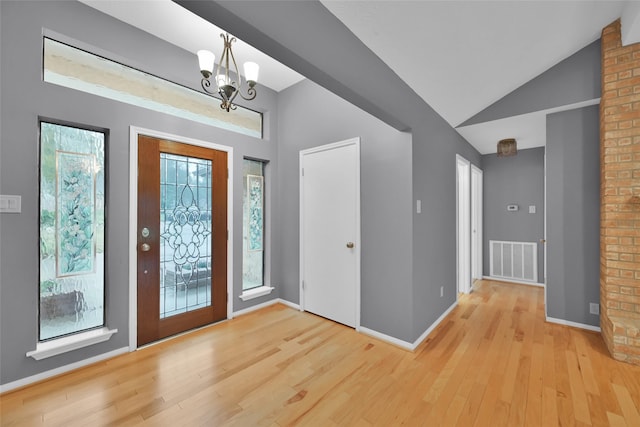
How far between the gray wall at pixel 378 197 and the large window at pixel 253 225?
78 cm

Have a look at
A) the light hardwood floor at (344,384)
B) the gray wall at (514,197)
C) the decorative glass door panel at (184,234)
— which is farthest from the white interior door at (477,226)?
the decorative glass door panel at (184,234)

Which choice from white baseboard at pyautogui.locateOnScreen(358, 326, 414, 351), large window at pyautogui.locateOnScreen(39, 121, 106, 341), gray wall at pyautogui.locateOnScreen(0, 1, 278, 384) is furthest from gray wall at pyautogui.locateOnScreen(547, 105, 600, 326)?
large window at pyautogui.locateOnScreen(39, 121, 106, 341)

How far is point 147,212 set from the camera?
2637 mm

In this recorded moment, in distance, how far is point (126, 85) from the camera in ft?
8.46

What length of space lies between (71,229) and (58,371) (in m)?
1.12

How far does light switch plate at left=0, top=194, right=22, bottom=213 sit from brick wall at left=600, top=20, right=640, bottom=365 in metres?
4.89

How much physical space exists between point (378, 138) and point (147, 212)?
2440 millimetres

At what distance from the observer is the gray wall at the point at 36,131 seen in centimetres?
193

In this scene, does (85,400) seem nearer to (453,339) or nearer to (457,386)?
(457,386)

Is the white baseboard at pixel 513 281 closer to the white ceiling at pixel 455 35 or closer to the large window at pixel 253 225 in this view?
the white ceiling at pixel 455 35

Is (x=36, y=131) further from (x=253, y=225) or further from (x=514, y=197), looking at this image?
(x=514, y=197)

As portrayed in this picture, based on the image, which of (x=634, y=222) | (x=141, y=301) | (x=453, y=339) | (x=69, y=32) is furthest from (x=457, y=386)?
(x=69, y=32)

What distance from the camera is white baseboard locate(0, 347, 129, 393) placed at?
76.2 inches

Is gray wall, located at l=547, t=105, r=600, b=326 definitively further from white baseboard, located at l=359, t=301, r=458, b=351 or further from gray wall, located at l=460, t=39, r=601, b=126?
white baseboard, located at l=359, t=301, r=458, b=351
